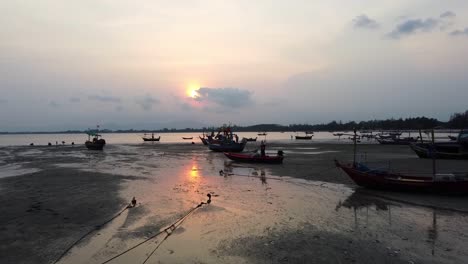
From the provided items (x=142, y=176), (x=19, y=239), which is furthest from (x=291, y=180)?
(x=19, y=239)

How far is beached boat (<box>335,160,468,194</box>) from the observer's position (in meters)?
17.3

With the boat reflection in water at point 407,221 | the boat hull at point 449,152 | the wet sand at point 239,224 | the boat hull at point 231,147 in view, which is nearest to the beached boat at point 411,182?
the wet sand at point 239,224

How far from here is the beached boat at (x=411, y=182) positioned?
17.3 m

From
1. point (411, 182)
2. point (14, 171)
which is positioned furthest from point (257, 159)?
point (14, 171)

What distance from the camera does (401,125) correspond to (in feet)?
Answer: 649

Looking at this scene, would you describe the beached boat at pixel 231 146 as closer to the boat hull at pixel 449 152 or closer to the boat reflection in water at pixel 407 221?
the boat hull at pixel 449 152

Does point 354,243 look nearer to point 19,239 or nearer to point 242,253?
point 242,253

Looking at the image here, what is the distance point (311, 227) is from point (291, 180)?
39.0ft

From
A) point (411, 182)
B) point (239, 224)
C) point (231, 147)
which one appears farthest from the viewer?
point (231, 147)

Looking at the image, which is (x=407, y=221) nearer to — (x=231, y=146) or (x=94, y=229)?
(x=94, y=229)

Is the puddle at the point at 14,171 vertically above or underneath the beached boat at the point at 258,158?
underneath

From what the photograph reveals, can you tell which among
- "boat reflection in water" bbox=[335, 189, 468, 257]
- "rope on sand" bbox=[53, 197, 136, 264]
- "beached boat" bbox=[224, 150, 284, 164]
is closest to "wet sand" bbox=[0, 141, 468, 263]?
"boat reflection in water" bbox=[335, 189, 468, 257]

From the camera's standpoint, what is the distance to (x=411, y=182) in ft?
59.1

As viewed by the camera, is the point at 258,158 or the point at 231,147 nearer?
the point at 258,158
